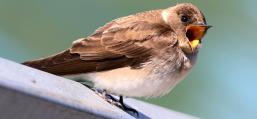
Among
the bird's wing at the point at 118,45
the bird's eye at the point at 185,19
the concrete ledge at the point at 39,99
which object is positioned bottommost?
the concrete ledge at the point at 39,99

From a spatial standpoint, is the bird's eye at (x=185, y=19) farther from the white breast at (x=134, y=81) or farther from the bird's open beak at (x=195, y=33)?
the white breast at (x=134, y=81)

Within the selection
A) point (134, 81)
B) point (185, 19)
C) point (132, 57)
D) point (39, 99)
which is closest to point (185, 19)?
point (185, 19)

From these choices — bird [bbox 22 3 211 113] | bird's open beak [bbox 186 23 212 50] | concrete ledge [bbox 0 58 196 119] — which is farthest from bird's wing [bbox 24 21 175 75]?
concrete ledge [bbox 0 58 196 119]

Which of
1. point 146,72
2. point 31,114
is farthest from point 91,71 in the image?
point 31,114

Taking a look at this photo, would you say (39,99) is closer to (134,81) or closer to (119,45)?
(134,81)

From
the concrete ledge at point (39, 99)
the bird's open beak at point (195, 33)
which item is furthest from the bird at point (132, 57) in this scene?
the concrete ledge at point (39, 99)

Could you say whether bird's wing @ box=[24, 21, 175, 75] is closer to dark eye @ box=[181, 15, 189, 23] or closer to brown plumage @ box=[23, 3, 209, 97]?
brown plumage @ box=[23, 3, 209, 97]
